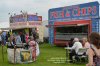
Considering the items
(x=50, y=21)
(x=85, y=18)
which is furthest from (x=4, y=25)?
(x=85, y=18)

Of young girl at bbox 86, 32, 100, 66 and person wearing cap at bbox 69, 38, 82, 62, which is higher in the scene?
young girl at bbox 86, 32, 100, 66

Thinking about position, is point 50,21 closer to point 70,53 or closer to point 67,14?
point 67,14

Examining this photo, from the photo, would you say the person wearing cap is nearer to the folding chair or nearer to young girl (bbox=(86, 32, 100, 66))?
the folding chair

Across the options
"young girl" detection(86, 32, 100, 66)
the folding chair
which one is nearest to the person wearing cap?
the folding chair

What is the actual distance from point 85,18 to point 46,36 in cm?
1501

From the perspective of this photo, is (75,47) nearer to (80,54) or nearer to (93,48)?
(80,54)

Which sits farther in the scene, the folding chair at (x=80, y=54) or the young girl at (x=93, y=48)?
the folding chair at (x=80, y=54)

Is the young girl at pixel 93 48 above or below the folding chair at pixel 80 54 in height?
above

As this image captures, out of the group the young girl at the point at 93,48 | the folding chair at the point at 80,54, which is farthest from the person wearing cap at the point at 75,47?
the young girl at the point at 93,48

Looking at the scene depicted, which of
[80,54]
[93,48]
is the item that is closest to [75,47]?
[80,54]

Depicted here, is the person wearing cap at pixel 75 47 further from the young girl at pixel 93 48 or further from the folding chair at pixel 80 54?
the young girl at pixel 93 48

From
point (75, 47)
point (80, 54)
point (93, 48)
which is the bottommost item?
point (80, 54)

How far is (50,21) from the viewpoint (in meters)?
35.2

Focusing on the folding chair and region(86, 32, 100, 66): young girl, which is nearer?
region(86, 32, 100, 66): young girl
